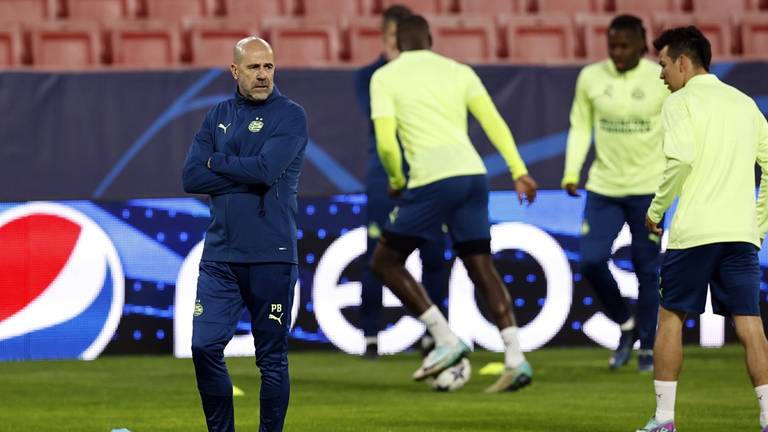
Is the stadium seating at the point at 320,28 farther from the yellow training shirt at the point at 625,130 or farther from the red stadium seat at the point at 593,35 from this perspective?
the yellow training shirt at the point at 625,130

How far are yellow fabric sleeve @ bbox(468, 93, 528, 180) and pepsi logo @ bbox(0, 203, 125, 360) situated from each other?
141 inches

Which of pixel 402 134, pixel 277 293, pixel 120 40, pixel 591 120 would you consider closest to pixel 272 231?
pixel 277 293

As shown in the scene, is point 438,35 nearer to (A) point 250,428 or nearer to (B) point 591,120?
(B) point 591,120

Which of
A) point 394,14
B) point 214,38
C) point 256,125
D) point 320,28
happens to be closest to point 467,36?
point 320,28

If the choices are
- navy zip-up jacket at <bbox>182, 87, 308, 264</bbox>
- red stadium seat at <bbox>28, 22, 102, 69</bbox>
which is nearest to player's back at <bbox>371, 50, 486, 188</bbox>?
navy zip-up jacket at <bbox>182, 87, 308, 264</bbox>

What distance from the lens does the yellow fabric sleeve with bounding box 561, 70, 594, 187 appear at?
402 inches

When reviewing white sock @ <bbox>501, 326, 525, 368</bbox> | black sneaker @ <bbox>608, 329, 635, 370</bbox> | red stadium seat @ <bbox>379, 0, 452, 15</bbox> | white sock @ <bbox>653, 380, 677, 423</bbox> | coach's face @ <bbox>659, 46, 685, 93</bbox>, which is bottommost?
black sneaker @ <bbox>608, 329, 635, 370</bbox>

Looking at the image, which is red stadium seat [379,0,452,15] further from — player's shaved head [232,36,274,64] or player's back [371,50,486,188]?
player's shaved head [232,36,274,64]

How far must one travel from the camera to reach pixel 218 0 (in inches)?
606

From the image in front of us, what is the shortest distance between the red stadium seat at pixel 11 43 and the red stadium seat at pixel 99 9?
1.12 meters

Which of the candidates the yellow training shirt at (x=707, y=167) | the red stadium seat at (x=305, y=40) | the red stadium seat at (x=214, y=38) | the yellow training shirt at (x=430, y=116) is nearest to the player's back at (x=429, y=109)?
the yellow training shirt at (x=430, y=116)

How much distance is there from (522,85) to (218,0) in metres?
4.45

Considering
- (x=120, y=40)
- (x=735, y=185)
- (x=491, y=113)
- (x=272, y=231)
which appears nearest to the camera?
(x=272, y=231)

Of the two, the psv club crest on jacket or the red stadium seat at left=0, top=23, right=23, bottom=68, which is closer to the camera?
the psv club crest on jacket
